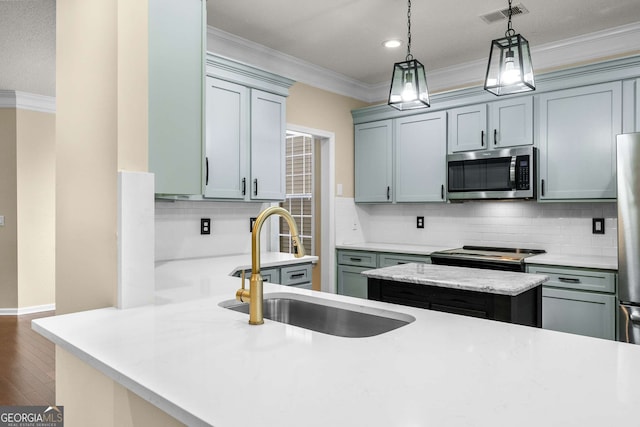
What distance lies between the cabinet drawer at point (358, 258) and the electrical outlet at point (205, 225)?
158cm

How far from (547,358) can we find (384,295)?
1.66 m

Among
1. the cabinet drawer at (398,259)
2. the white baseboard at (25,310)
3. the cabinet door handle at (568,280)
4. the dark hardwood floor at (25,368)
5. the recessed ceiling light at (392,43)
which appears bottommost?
the dark hardwood floor at (25,368)

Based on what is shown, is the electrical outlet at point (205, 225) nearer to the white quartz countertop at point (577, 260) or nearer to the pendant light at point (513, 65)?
the pendant light at point (513, 65)

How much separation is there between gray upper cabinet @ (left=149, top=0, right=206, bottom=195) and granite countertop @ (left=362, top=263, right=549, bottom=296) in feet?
4.07

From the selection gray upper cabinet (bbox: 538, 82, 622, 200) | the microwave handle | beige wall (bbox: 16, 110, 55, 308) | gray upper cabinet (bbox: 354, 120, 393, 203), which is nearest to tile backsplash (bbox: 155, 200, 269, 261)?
gray upper cabinet (bbox: 354, 120, 393, 203)

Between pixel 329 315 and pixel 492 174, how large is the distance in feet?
8.69

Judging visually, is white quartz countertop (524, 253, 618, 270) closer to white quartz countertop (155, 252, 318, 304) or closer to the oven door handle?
the oven door handle

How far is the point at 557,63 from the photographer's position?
152 inches

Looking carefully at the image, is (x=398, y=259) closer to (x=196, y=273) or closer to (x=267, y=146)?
(x=267, y=146)

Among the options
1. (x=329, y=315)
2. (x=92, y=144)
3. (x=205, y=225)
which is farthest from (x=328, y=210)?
(x=92, y=144)

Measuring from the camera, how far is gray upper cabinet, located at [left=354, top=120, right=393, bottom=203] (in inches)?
184

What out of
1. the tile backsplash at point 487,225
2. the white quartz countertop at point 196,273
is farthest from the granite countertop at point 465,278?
the tile backsplash at point 487,225

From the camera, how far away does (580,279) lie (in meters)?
3.18

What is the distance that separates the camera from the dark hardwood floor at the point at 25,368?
293cm
